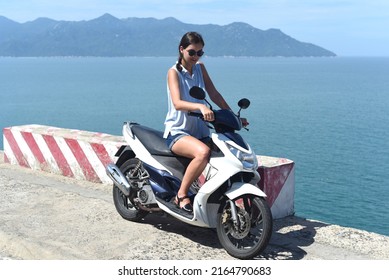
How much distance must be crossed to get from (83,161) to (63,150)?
46 cm

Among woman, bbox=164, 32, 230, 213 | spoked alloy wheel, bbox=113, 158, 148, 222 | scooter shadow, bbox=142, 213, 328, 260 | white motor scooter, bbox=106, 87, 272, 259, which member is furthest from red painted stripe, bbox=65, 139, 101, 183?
woman, bbox=164, 32, 230, 213

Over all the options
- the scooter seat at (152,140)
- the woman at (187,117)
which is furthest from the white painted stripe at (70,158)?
the woman at (187,117)

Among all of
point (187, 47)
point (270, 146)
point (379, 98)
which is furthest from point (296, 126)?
point (187, 47)

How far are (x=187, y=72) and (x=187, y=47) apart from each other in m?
0.27

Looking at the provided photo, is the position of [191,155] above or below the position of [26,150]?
above

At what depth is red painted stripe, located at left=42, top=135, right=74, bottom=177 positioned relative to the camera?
7984 millimetres

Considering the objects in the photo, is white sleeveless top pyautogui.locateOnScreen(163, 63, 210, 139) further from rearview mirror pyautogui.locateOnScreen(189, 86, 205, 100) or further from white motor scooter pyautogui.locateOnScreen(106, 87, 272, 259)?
rearview mirror pyautogui.locateOnScreen(189, 86, 205, 100)

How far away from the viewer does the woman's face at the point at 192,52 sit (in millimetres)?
5109

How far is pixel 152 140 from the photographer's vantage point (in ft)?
18.4

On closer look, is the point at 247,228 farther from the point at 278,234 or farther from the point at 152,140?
the point at 152,140

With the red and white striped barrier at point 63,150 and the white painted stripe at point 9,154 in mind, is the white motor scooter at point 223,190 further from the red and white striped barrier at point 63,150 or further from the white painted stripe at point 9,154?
the white painted stripe at point 9,154

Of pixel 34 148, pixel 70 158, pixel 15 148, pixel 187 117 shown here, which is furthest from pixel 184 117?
pixel 15 148

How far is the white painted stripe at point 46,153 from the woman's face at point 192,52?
12.1 ft
